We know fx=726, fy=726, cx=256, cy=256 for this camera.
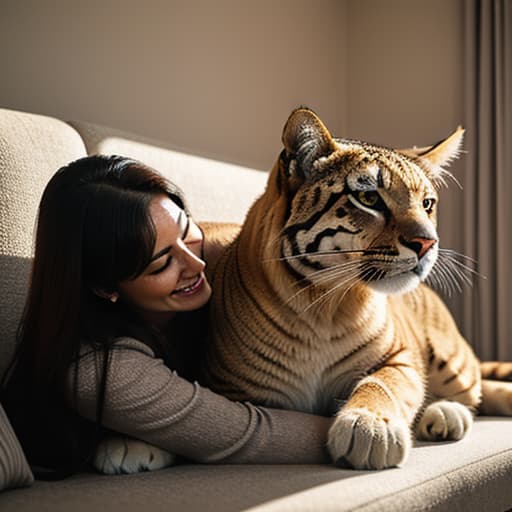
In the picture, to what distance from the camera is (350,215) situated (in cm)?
121

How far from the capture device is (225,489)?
1005mm

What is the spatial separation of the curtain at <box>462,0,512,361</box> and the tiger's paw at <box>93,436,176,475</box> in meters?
1.85

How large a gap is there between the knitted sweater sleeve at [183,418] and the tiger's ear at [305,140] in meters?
0.41

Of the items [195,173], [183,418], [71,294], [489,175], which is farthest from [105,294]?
[489,175]

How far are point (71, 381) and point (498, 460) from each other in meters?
0.75

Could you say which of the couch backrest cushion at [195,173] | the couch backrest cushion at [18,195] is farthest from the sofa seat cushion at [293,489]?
the couch backrest cushion at [195,173]

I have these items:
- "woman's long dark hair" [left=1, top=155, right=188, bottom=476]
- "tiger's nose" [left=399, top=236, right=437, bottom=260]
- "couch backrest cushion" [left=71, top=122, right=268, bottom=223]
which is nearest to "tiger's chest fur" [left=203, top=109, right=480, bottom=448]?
"tiger's nose" [left=399, top=236, right=437, bottom=260]

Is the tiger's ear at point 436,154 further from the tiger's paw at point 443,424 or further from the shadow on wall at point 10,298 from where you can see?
the shadow on wall at point 10,298

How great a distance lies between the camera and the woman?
1118mm

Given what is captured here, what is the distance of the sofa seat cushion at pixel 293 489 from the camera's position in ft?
3.06

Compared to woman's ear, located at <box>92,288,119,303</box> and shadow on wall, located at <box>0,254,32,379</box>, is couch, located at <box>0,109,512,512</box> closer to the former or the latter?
shadow on wall, located at <box>0,254,32,379</box>

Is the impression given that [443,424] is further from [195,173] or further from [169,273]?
[195,173]

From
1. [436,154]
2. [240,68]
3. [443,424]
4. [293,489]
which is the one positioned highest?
[240,68]

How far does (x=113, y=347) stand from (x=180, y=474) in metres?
0.22
